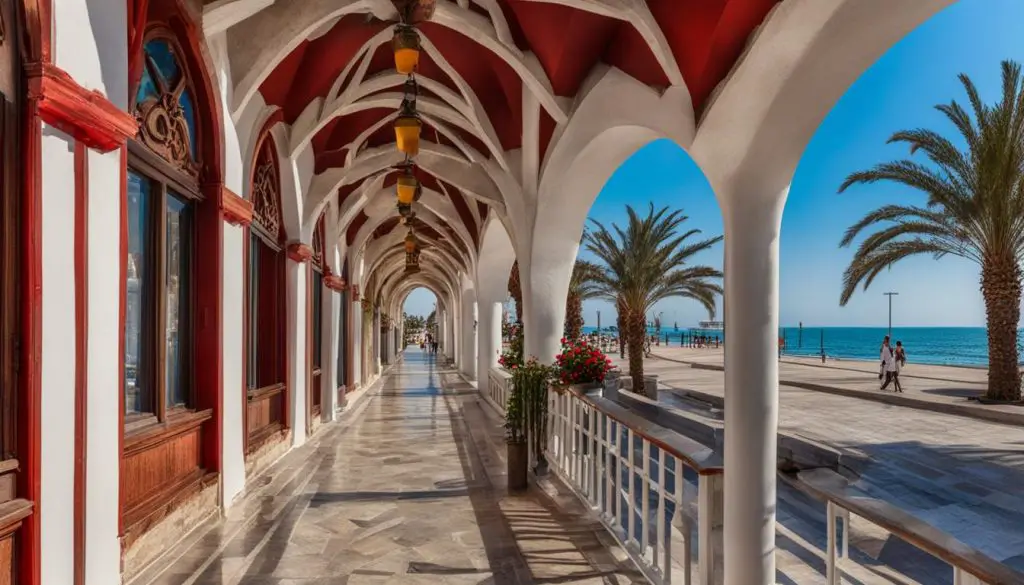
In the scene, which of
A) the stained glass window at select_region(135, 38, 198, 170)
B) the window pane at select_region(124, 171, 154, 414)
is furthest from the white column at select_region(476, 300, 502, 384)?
the window pane at select_region(124, 171, 154, 414)

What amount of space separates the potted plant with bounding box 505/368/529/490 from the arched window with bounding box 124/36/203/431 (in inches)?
111

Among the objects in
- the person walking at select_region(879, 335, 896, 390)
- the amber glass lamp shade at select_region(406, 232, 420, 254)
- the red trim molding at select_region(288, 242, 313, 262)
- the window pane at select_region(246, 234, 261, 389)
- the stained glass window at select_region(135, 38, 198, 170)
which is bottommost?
the person walking at select_region(879, 335, 896, 390)

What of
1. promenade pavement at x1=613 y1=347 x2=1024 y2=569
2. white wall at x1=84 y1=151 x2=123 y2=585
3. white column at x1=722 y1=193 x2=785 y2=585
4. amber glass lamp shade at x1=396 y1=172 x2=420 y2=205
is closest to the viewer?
white wall at x1=84 y1=151 x2=123 y2=585

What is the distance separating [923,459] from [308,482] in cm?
825

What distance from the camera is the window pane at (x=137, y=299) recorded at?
4.07m

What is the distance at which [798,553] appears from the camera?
5.28 metres

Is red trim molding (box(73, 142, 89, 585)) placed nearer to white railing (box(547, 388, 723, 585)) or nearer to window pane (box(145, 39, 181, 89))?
window pane (box(145, 39, 181, 89))

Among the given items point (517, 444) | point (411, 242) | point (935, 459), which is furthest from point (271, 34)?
point (935, 459)

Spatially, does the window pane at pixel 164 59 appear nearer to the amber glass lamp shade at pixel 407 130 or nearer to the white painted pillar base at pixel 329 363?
the amber glass lamp shade at pixel 407 130

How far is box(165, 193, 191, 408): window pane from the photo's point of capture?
4742 mm

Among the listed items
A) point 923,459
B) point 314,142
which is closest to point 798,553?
point 923,459

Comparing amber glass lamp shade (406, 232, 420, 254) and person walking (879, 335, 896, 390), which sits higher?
amber glass lamp shade (406, 232, 420, 254)

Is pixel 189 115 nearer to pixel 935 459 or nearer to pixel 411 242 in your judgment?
pixel 411 242

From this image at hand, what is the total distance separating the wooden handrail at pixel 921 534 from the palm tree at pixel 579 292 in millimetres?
14555
